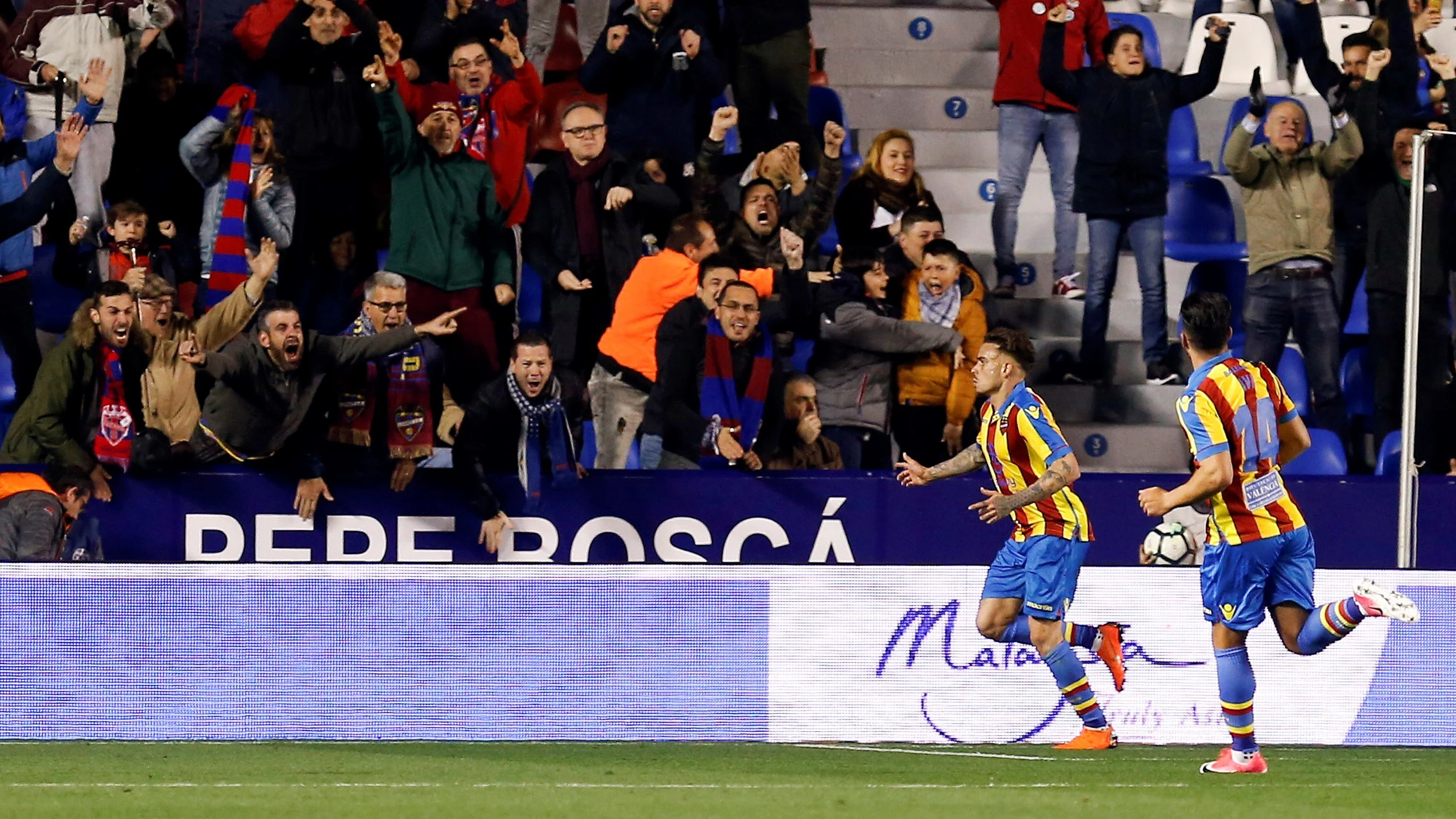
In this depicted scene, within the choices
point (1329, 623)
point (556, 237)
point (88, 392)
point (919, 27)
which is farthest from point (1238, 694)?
point (919, 27)

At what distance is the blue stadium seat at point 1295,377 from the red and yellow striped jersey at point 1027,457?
3.74 metres

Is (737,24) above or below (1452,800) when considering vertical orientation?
above

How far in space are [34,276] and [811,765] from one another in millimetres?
5399

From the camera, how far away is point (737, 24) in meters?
10.7

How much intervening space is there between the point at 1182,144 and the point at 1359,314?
1513 mm

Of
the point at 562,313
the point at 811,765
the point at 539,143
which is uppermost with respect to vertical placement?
the point at 539,143

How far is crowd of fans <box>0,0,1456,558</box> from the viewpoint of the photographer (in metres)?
9.57

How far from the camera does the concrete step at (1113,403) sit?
10.8 m

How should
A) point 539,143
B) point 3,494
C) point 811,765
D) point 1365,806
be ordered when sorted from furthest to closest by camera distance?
1. point 539,143
2. point 3,494
3. point 811,765
4. point 1365,806


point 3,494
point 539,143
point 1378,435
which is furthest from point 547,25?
point 1378,435

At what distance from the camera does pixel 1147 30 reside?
11.8m

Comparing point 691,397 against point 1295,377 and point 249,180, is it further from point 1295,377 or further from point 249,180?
point 1295,377

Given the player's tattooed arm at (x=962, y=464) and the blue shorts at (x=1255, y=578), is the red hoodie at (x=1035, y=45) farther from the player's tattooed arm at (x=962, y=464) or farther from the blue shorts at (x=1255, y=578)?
the blue shorts at (x=1255, y=578)

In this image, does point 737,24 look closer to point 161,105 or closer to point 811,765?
point 161,105
